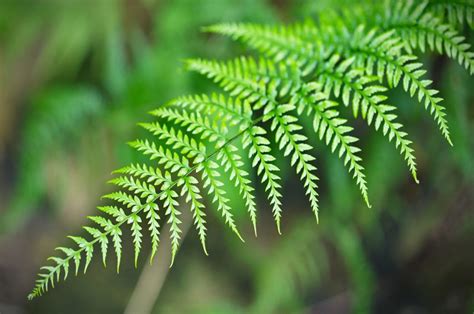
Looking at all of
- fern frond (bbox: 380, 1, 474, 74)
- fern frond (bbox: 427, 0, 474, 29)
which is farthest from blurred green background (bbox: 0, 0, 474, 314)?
fern frond (bbox: 427, 0, 474, 29)

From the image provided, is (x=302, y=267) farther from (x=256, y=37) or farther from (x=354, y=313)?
(x=256, y=37)

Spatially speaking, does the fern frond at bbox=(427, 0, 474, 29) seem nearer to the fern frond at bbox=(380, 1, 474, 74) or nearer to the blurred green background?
the fern frond at bbox=(380, 1, 474, 74)

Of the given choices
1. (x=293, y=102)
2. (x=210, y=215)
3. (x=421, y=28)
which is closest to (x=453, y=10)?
(x=421, y=28)

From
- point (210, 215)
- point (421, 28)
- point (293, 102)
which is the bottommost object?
point (210, 215)

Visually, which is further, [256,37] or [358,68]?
[256,37]

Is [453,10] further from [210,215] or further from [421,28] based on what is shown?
[210,215]

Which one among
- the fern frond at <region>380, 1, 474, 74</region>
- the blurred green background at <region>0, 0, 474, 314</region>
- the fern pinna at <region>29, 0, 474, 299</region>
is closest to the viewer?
the fern pinna at <region>29, 0, 474, 299</region>

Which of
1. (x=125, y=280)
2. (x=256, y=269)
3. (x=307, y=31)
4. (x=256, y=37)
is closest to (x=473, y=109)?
(x=307, y=31)

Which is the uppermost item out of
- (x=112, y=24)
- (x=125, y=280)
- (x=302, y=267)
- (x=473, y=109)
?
(x=112, y=24)
